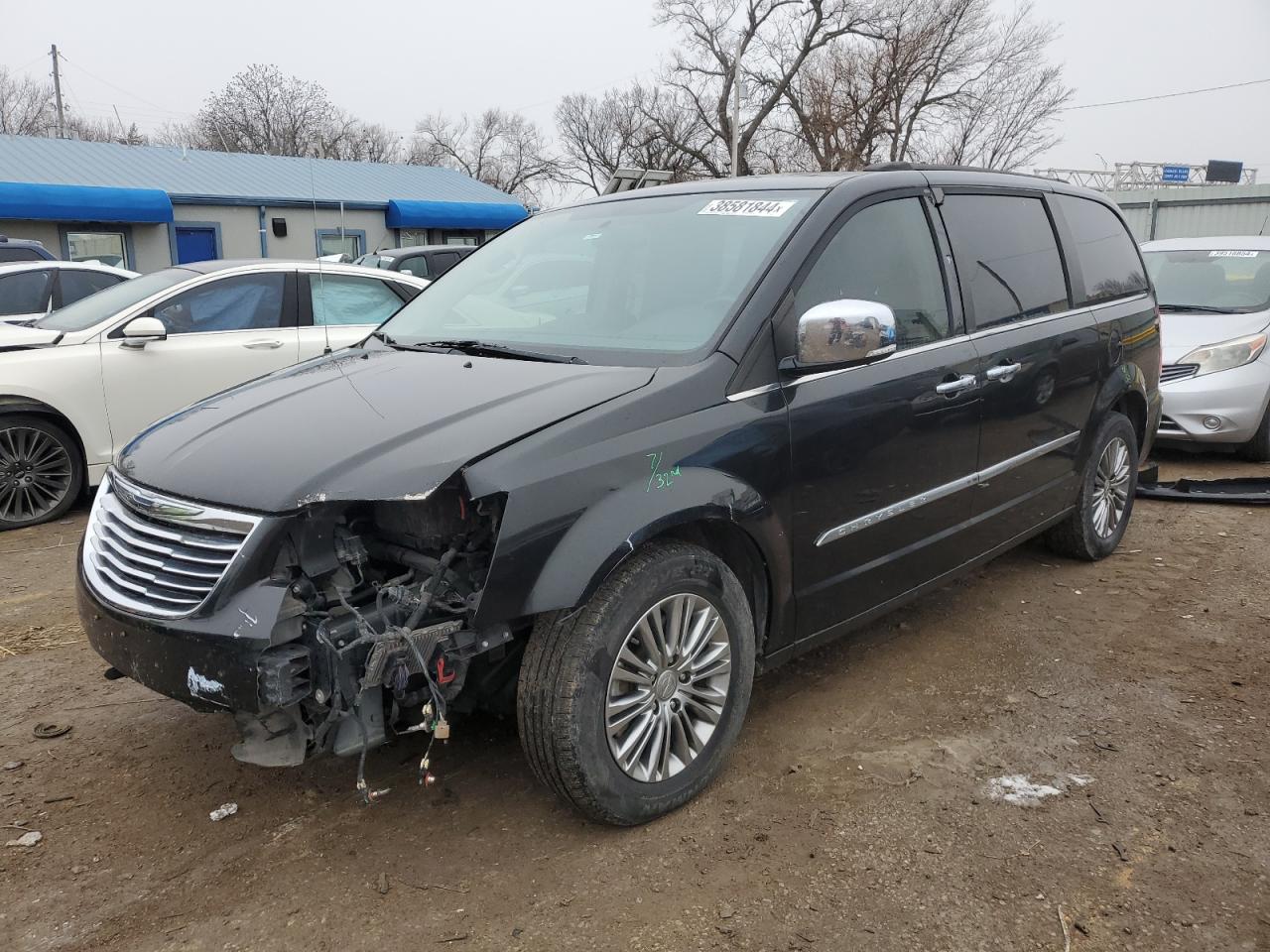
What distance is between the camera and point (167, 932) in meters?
2.42

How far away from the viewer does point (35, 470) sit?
6199 millimetres

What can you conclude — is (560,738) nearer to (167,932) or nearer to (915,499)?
(167,932)

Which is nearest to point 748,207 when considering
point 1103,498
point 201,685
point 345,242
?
point 201,685

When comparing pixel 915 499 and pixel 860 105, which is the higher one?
pixel 860 105

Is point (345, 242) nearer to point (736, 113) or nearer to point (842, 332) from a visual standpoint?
point (736, 113)

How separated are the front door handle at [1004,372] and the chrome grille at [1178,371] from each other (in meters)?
4.23

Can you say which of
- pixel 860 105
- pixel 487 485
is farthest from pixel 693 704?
pixel 860 105

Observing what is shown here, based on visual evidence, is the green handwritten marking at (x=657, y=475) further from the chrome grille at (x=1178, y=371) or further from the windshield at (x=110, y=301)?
the chrome grille at (x=1178, y=371)

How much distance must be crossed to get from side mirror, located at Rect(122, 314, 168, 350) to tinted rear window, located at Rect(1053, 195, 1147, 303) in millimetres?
5398

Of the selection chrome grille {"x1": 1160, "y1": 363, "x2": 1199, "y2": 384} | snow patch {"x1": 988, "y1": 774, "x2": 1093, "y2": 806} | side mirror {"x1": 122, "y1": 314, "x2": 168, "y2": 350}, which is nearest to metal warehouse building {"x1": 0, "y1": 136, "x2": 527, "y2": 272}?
side mirror {"x1": 122, "y1": 314, "x2": 168, "y2": 350}

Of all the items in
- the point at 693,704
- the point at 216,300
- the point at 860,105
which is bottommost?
the point at 693,704

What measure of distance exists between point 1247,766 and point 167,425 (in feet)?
11.9

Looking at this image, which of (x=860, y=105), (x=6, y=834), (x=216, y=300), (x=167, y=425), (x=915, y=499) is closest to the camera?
(x=6, y=834)

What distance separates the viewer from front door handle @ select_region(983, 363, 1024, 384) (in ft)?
12.6
